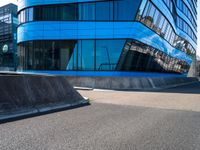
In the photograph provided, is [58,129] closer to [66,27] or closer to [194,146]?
[194,146]

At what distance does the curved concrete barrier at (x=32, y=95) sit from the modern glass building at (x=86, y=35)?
1616 centimetres

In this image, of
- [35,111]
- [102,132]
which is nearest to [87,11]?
[35,111]

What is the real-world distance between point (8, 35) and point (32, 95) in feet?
A: 204

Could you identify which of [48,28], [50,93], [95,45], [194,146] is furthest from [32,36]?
[194,146]

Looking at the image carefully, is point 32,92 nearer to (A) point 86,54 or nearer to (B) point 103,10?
(A) point 86,54

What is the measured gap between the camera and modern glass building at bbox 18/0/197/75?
27469mm

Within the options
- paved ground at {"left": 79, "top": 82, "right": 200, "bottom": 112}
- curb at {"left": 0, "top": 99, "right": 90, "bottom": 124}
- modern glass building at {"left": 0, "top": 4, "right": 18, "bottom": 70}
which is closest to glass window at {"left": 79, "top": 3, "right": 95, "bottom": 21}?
paved ground at {"left": 79, "top": 82, "right": 200, "bottom": 112}

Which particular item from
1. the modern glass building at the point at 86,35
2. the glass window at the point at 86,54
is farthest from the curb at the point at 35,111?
the glass window at the point at 86,54

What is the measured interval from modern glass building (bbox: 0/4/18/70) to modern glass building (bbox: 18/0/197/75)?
34768mm

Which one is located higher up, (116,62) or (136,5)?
(136,5)

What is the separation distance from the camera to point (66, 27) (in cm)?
2870

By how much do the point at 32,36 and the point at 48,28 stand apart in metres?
2.15

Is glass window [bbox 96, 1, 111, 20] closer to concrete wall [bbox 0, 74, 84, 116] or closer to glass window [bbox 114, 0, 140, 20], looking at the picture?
glass window [bbox 114, 0, 140, 20]

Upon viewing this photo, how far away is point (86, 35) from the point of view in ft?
92.7
